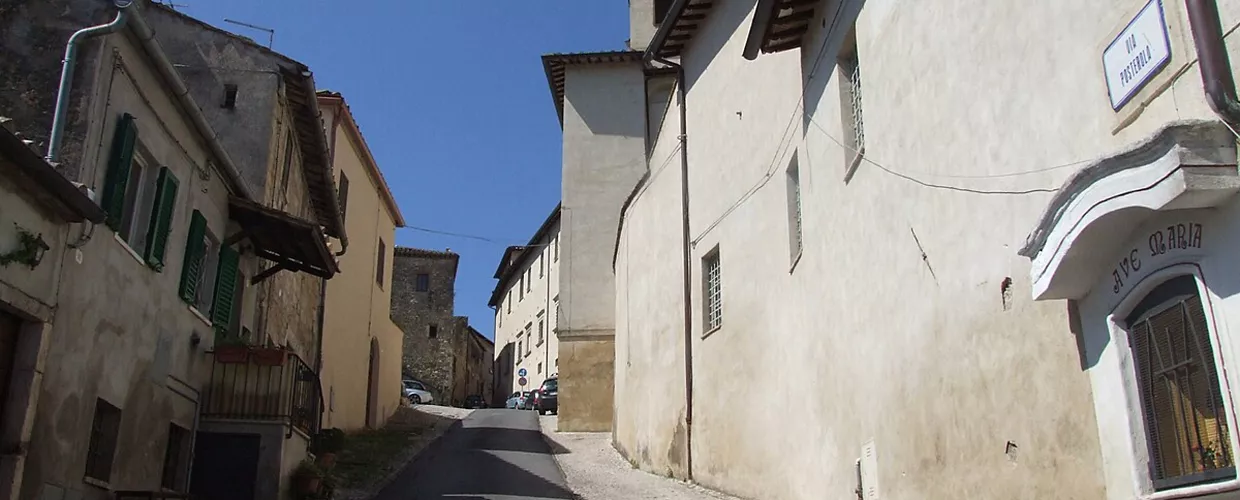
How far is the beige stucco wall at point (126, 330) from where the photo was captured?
9430 mm

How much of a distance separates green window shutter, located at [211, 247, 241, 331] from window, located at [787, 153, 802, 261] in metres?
7.40

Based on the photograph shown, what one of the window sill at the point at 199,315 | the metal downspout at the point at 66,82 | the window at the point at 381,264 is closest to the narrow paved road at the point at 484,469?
the window sill at the point at 199,315

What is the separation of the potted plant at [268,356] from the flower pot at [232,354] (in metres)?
0.11

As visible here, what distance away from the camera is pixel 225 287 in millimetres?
14367

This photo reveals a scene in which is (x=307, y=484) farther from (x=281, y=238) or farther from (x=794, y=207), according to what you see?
(x=794, y=207)

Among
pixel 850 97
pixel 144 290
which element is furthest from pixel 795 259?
pixel 144 290

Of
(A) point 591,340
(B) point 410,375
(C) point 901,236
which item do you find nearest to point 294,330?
(A) point 591,340

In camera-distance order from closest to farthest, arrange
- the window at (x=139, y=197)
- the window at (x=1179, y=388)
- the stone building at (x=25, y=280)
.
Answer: the window at (x=1179, y=388) < the stone building at (x=25, y=280) < the window at (x=139, y=197)

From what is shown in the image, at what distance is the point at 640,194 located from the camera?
906 inches

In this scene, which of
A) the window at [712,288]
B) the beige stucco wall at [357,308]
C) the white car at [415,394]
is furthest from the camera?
the white car at [415,394]

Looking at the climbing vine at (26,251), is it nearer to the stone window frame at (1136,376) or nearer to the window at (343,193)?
the stone window frame at (1136,376)

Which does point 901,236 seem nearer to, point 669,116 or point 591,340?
point 669,116

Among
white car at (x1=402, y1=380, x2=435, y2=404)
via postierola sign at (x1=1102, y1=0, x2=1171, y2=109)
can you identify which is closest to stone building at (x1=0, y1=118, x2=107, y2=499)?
via postierola sign at (x1=1102, y1=0, x2=1171, y2=109)

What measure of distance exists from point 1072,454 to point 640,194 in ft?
54.3
